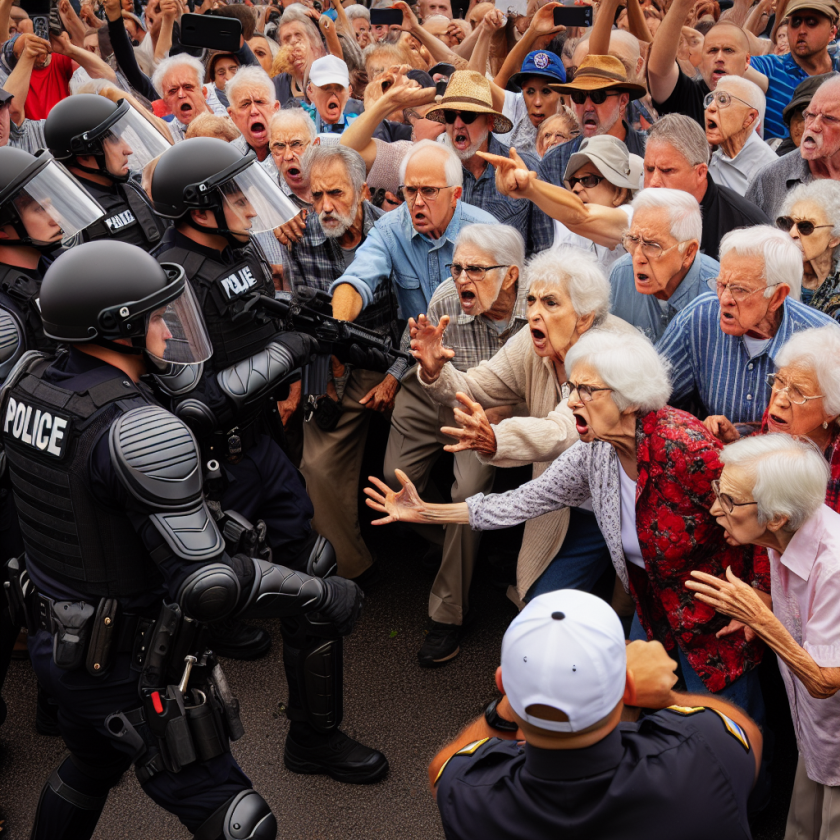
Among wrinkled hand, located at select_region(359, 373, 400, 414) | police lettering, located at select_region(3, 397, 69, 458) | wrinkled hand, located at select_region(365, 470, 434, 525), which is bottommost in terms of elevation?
wrinkled hand, located at select_region(359, 373, 400, 414)

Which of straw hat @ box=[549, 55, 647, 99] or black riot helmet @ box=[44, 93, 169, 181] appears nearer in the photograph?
black riot helmet @ box=[44, 93, 169, 181]

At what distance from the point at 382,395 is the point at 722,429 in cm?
193

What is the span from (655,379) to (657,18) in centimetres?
610

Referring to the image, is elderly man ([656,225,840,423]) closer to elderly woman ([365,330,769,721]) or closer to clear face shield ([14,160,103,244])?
elderly woman ([365,330,769,721])

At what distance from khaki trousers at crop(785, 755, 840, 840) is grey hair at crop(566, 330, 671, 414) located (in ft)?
4.04

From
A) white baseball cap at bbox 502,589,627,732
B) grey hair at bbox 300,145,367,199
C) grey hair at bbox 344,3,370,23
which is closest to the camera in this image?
white baseball cap at bbox 502,589,627,732

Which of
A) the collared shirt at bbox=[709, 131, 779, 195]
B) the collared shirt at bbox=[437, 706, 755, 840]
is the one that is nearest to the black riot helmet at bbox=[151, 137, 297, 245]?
the collared shirt at bbox=[437, 706, 755, 840]

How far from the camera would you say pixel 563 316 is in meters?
3.69

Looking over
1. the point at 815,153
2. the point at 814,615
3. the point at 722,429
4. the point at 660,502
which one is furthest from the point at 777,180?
the point at 814,615

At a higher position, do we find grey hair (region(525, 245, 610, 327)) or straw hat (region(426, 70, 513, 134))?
straw hat (region(426, 70, 513, 134))

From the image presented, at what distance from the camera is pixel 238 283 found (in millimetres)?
3732

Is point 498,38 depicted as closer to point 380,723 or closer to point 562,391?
point 562,391

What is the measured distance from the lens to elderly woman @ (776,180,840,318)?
383cm

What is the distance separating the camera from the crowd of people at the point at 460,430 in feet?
7.37
